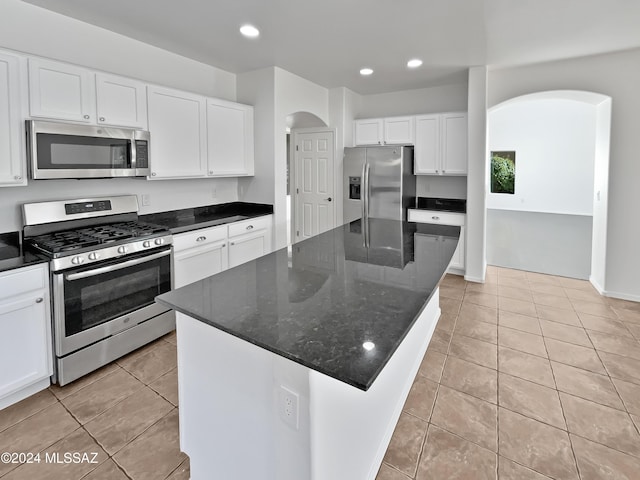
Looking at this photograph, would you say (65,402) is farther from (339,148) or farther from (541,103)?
(541,103)

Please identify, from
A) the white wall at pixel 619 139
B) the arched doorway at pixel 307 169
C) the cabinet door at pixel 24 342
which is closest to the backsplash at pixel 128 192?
the cabinet door at pixel 24 342

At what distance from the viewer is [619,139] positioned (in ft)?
12.4

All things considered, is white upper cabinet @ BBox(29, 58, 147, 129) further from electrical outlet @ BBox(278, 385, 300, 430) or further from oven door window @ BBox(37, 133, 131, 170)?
electrical outlet @ BBox(278, 385, 300, 430)

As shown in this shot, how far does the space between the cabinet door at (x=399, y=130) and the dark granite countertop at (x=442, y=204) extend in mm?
906

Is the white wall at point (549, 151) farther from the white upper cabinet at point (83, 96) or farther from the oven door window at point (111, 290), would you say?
the oven door window at point (111, 290)

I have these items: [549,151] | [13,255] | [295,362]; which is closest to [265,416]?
[295,362]

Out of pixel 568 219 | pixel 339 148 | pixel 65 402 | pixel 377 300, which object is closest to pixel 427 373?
pixel 377 300

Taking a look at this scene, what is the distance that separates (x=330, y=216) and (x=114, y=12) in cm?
342

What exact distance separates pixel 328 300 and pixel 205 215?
3082 mm

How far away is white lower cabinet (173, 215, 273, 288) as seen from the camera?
3223 millimetres

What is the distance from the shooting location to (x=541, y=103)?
8742 mm

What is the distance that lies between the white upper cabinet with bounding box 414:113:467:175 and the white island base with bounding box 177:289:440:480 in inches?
144

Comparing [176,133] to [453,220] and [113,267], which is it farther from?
[453,220]

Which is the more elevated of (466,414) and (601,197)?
(601,197)
